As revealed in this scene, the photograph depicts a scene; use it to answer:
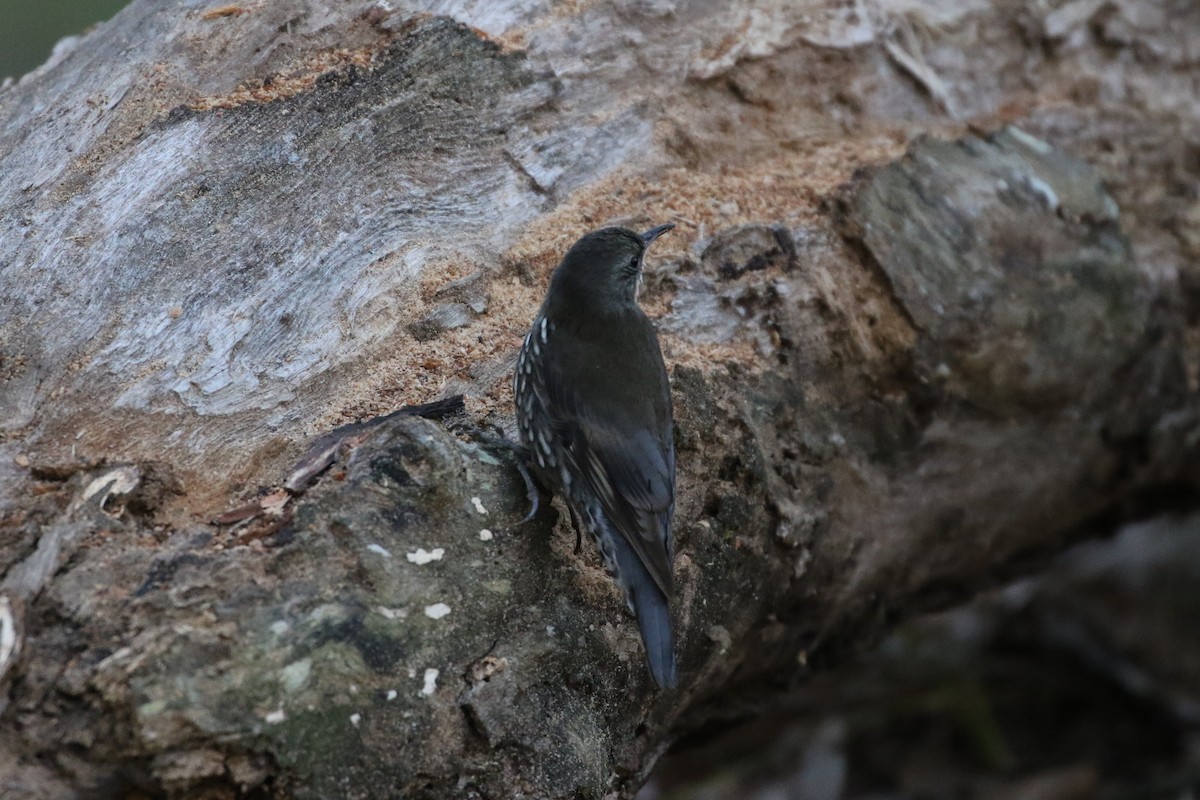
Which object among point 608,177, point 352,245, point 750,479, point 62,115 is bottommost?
point 750,479

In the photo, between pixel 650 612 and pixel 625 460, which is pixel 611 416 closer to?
pixel 625 460

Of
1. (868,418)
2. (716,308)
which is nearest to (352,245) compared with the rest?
(716,308)

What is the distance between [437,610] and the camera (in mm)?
2496

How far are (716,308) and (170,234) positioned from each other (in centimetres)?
151

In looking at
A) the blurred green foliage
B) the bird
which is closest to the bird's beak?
the bird

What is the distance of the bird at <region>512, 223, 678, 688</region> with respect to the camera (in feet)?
9.19

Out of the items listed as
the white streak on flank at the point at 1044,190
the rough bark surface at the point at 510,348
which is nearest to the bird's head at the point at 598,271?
the rough bark surface at the point at 510,348

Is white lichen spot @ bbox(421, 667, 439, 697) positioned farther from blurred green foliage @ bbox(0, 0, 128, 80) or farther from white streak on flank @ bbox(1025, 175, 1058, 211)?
blurred green foliage @ bbox(0, 0, 128, 80)

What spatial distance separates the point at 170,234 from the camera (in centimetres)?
306

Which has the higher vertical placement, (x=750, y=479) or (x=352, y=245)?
(x=352, y=245)

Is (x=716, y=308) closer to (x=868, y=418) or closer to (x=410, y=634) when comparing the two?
(x=868, y=418)

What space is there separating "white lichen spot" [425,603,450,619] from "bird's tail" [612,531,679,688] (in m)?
0.48

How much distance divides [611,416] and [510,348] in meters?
0.36

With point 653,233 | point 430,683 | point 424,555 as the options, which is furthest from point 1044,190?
point 430,683
